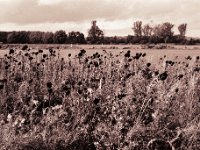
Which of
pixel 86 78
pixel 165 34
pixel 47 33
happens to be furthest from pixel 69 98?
pixel 165 34

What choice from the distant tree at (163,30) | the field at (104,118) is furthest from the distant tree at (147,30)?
the field at (104,118)

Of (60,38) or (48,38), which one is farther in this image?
(48,38)

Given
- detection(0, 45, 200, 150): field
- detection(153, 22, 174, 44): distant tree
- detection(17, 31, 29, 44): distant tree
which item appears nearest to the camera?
detection(0, 45, 200, 150): field

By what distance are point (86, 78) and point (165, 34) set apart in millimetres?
91884

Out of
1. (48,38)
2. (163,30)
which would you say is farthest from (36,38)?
(163,30)

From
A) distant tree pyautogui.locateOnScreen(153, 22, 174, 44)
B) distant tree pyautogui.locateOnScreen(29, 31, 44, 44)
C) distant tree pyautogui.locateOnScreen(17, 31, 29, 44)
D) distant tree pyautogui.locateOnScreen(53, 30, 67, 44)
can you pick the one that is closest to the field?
distant tree pyautogui.locateOnScreen(53, 30, 67, 44)

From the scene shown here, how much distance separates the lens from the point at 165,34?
325ft

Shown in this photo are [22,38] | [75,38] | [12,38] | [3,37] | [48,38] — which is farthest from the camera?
[3,37]

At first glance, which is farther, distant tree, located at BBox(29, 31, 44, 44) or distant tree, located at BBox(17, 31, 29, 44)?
distant tree, located at BBox(17, 31, 29, 44)

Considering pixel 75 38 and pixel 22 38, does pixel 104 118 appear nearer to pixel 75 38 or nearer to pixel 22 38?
pixel 75 38

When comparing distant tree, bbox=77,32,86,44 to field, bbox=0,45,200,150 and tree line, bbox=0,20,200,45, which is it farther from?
field, bbox=0,45,200,150

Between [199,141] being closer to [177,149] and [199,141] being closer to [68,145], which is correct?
[177,149]

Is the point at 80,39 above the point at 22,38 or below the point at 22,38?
below

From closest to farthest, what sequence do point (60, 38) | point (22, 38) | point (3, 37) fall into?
point (60, 38)
point (22, 38)
point (3, 37)
